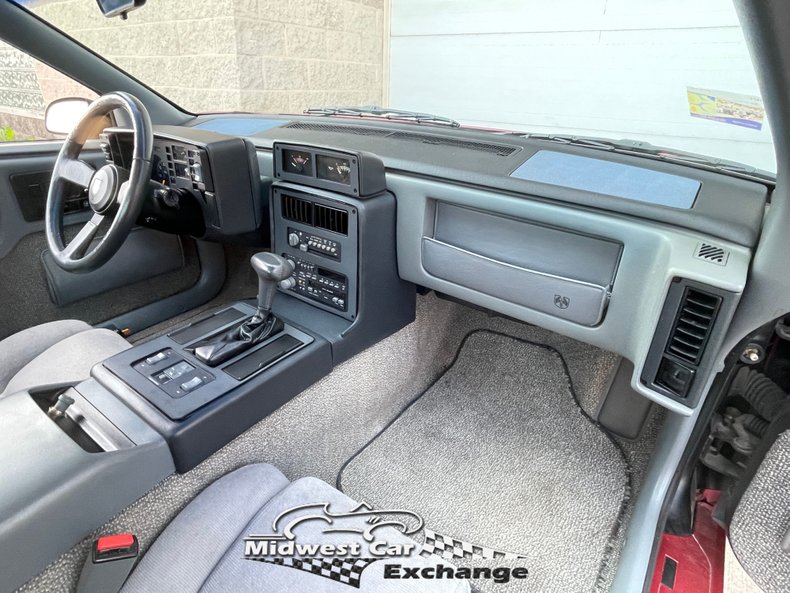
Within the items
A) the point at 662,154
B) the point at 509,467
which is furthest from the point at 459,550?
the point at 662,154

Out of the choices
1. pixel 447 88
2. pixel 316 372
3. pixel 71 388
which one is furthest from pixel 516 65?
pixel 71 388

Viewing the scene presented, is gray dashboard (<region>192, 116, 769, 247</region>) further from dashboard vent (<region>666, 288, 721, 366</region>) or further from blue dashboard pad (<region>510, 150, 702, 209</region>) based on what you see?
dashboard vent (<region>666, 288, 721, 366</region>)

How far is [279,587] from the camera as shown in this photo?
0.96m

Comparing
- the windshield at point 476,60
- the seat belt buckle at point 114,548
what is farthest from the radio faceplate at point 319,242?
the windshield at point 476,60

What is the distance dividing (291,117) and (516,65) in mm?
2187

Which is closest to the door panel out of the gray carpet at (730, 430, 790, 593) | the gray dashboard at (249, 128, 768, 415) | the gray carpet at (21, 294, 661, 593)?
the gray carpet at (21, 294, 661, 593)

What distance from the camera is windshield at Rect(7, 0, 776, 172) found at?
118 inches

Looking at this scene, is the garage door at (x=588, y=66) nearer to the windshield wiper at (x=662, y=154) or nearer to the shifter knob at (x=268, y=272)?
the windshield wiper at (x=662, y=154)

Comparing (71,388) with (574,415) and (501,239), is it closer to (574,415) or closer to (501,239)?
(501,239)

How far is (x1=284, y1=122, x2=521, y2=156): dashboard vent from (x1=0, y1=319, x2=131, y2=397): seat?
994mm

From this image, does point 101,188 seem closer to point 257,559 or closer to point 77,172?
point 77,172

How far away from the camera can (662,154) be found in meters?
1.38

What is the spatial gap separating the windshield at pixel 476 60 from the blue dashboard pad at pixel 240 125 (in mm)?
1381

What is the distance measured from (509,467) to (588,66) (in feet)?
9.48
